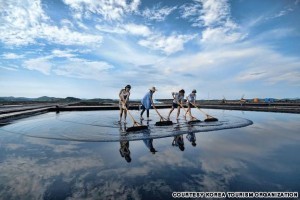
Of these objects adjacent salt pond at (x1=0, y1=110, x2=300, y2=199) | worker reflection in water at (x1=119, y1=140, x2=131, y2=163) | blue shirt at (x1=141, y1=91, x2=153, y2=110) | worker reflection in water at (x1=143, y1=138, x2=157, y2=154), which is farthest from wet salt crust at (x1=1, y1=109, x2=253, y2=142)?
blue shirt at (x1=141, y1=91, x2=153, y2=110)

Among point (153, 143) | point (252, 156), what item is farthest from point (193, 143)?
Result: point (252, 156)

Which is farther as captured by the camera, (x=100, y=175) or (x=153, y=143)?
(x=153, y=143)

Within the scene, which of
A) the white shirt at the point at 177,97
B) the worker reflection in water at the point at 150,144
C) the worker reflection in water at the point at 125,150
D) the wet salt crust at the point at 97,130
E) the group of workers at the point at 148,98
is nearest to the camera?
the worker reflection in water at the point at 125,150

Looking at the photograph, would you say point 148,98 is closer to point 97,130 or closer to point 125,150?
point 97,130

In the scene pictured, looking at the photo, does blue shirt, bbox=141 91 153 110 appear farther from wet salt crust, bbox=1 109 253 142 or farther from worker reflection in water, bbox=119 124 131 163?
worker reflection in water, bbox=119 124 131 163

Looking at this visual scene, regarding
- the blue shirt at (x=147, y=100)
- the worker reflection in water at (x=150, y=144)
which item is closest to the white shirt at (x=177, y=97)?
the blue shirt at (x=147, y=100)

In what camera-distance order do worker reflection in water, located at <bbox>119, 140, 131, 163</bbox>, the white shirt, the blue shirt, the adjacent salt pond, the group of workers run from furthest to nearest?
the white shirt → the blue shirt → the group of workers → worker reflection in water, located at <bbox>119, 140, 131, 163</bbox> → the adjacent salt pond

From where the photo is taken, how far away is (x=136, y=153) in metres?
5.56

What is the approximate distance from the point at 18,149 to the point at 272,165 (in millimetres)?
6553

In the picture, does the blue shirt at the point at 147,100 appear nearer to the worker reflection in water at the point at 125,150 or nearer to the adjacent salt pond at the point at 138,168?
the worker reflection in water at the point at 125,150

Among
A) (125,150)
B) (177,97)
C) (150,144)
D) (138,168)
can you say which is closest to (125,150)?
(125,150)

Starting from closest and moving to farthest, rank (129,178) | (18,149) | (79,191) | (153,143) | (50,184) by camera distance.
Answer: (79,191)
(50,184)
(129,178)
(18,149)
(153,143)

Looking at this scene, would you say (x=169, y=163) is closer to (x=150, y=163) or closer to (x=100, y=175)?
(x=150, y=163)

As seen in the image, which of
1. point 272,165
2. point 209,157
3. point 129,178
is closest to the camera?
point 129,178
